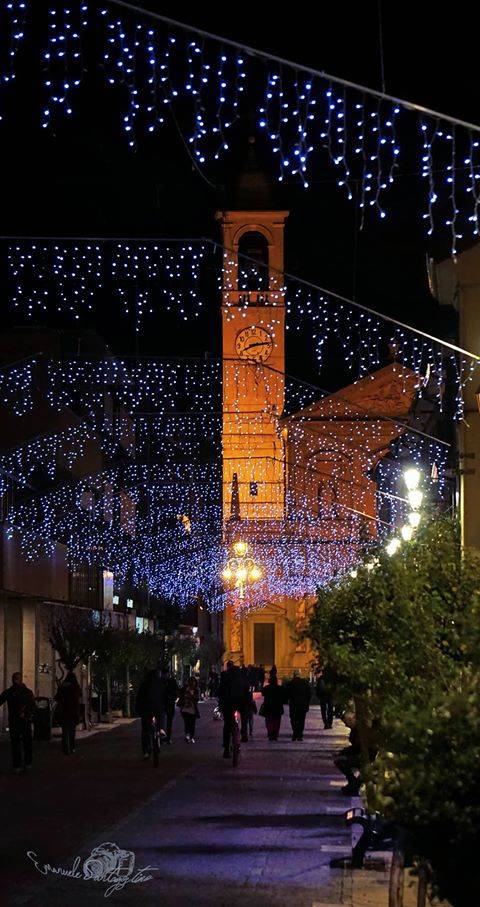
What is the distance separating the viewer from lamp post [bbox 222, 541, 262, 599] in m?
67.1

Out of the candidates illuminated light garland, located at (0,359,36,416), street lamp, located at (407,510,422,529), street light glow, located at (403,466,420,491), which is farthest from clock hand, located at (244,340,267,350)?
street lamp, located at (407,510,422,529)

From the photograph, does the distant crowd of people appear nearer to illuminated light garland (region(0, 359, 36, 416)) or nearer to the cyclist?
the cyclist

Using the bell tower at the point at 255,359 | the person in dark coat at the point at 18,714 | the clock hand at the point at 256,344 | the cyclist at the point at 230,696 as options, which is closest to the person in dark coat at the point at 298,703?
the cyclist at the point at 230,696

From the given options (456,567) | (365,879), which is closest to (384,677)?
(456,567)

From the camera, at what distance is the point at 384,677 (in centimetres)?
991

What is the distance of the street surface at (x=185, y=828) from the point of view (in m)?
12.5

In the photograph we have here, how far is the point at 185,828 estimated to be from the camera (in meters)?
17.0

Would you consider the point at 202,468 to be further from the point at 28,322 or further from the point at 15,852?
the point at 15,852

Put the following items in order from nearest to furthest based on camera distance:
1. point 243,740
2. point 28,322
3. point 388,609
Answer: point 388,609, point 243,740, point 28,322

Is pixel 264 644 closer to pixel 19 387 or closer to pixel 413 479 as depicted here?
pixel 19 387

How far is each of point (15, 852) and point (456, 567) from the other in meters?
5.10

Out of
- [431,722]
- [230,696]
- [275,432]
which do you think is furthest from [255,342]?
[431,722]

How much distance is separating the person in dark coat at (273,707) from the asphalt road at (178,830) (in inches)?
253

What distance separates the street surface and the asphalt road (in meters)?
0.01
